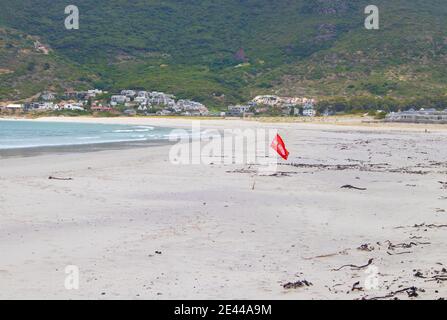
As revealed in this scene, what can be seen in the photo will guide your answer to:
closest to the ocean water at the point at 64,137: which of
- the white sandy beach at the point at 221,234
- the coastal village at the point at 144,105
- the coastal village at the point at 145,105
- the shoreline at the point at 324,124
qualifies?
Answer: the shoreline at the point at 324,124

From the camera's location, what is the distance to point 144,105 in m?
105

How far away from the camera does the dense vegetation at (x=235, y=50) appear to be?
368 ft

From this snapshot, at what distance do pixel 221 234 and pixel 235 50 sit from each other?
139 metres

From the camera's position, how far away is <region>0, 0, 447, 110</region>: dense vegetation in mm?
112250

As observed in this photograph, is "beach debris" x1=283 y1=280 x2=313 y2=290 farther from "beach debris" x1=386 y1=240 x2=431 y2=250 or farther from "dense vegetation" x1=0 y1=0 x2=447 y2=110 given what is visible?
"dense vegetation" x1=0 y1=0 x2=447 y2=110

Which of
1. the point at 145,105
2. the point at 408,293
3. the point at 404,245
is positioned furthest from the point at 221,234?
the point at 145,105

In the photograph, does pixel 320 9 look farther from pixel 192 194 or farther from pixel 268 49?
pixel 192 194

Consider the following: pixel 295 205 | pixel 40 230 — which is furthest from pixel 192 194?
pixel 40 230

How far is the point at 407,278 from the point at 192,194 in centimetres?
789

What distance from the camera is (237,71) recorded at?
131m

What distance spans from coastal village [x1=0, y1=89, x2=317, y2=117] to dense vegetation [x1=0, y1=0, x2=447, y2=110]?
4577 millimetres

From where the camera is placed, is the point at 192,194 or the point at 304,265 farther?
the point at 192,194

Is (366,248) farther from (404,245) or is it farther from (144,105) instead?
(144,105)

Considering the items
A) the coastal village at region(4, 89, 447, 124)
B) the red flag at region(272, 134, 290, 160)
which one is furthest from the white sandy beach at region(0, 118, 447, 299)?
the coastal village at region(4, 89, 447, 124)
